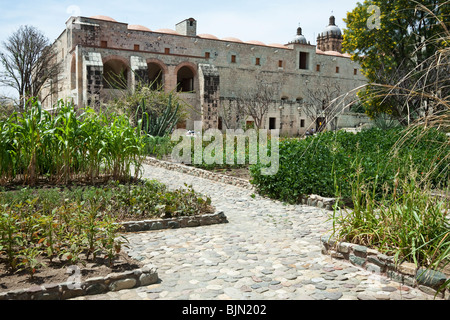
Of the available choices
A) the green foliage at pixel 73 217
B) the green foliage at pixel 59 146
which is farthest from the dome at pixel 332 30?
the green foliage at pixel 73 217

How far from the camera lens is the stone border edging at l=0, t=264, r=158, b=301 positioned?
9.41 feet

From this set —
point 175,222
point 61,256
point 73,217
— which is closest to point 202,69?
point 175,222

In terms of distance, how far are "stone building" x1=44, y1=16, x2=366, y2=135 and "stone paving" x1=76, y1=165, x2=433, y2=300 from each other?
18.1 m

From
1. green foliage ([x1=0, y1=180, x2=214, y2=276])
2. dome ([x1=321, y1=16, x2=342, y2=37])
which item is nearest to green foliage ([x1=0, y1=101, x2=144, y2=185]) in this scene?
green foliage ([x1=0, y1=180, x2=214, y2=276])

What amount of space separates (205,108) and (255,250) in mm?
24354

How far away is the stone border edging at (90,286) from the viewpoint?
113 inches

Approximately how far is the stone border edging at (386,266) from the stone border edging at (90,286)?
6.35 ft

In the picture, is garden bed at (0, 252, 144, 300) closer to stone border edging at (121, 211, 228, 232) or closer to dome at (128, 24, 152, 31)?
stone border edging at (121, 211, 228, 232)

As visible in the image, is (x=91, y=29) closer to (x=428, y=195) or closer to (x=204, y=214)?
(x=204, y=214)

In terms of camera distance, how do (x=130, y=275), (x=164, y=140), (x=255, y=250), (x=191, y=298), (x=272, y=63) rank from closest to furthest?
(x=191, y=298)
(x=130, y=275)
(x=255, y=250)
(x=164, y=140)
(x=272, y=63)

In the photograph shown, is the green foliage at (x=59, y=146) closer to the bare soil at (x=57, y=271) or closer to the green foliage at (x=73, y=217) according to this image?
the green foliage at (x=73, y=217)

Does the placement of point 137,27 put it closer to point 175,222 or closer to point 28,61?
point 28,61

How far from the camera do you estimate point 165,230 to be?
5176 millimetres
